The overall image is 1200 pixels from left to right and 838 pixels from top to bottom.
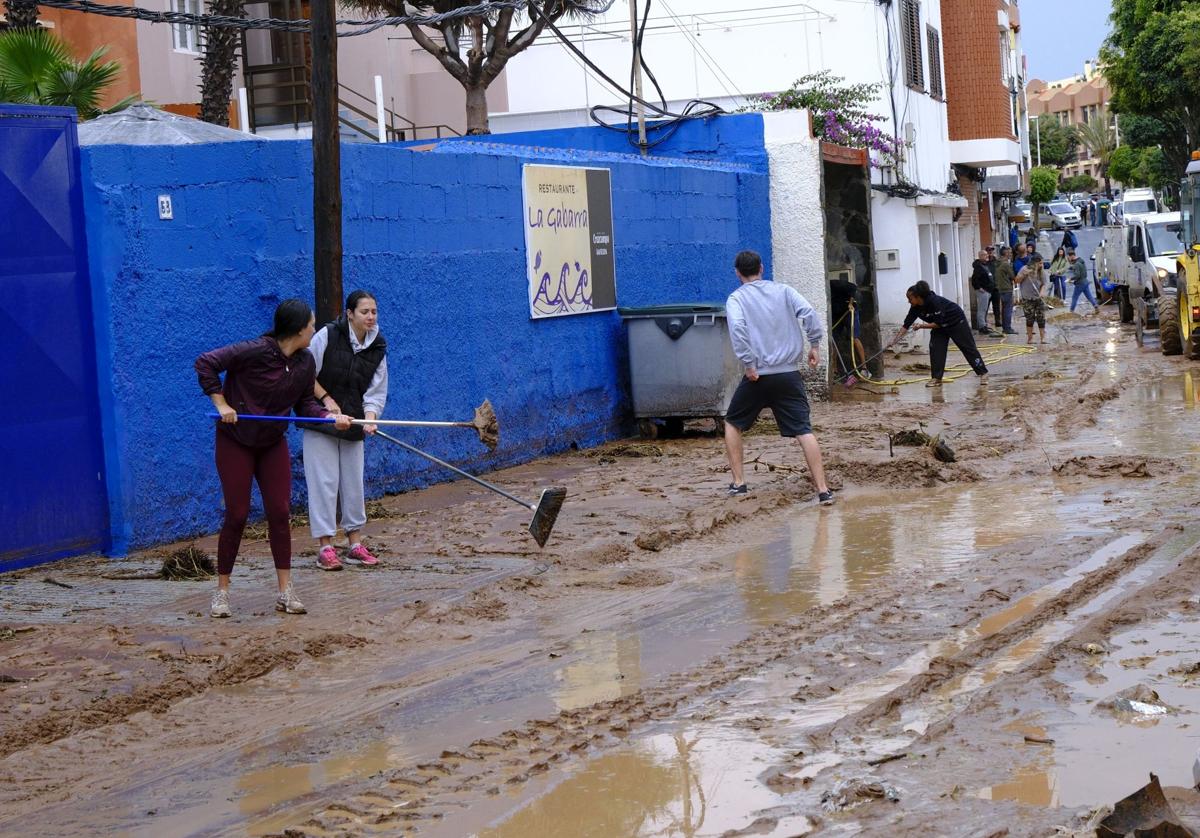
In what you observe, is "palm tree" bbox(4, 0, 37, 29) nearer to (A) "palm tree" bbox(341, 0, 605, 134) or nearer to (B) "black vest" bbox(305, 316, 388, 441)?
(A) "palm tree" bbox(341, 0, 605, 134)

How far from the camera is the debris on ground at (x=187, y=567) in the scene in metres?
8.85

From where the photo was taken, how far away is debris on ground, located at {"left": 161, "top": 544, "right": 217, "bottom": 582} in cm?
885

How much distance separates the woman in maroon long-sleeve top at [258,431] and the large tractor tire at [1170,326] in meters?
17.1

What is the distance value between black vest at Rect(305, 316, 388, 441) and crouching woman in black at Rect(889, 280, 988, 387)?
39.8 ft

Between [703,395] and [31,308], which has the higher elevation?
[31,308]

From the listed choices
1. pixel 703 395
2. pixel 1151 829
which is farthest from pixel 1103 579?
pixel 703 395

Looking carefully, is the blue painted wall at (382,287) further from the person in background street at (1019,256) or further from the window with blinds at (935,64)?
the person in background street at (1019,256)

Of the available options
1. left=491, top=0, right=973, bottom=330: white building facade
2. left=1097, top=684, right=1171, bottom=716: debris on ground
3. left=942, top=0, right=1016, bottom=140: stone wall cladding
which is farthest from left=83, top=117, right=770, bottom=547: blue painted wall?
left=942, top=0, right=1016, bottom=140: stone wall cladding

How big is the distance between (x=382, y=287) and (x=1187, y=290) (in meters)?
13.0

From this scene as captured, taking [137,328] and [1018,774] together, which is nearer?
[1018,774]

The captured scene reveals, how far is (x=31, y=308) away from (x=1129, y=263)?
23.0 meters

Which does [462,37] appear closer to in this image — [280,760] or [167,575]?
[167,575]

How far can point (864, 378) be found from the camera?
2116 centimetres

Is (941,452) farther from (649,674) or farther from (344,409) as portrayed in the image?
(649,674)
